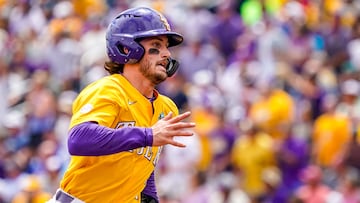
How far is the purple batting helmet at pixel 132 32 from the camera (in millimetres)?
6918

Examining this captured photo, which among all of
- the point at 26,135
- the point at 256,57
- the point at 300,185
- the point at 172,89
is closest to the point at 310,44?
the point at 256,57

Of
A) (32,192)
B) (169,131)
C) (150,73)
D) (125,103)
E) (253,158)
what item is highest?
(253,158)

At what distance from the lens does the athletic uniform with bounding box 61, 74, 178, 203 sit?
6570 mm

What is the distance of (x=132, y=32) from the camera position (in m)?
6.94

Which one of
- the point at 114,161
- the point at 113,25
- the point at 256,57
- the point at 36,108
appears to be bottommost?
the point at 114,161

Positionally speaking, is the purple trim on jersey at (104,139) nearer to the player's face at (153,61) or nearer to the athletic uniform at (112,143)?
the athletic uniform at (112,143)

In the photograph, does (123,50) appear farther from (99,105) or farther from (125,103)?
(99,105)

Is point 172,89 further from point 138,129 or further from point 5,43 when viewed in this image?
point 138,129

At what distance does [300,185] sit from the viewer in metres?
12.7

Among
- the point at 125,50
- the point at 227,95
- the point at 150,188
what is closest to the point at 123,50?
the point at 125,50

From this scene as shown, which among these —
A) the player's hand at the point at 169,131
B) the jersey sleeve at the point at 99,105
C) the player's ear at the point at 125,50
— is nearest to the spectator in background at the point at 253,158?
the player's ear at the point at 125,50

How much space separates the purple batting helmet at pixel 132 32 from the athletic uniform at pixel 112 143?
150mm

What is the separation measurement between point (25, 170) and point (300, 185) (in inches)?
139

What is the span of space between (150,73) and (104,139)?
24.2 inches
